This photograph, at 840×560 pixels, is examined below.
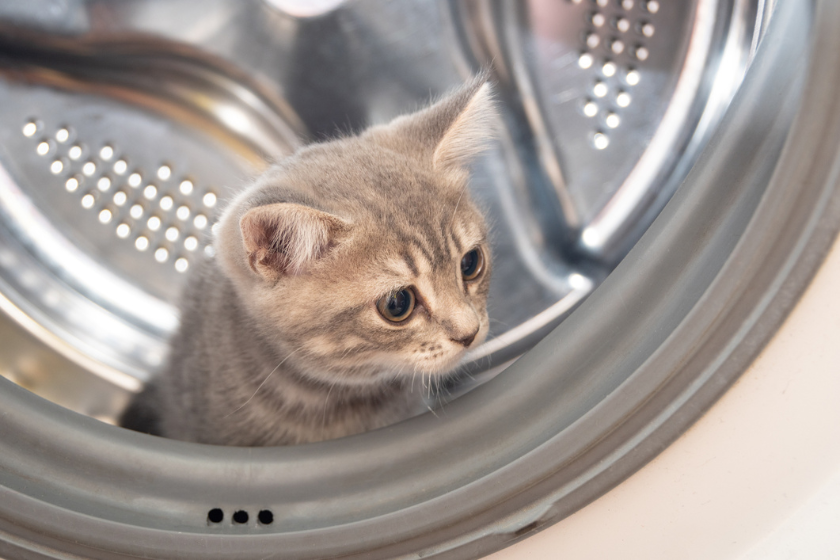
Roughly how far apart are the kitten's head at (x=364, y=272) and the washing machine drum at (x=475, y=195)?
0.12 meters

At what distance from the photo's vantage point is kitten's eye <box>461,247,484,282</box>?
963mm

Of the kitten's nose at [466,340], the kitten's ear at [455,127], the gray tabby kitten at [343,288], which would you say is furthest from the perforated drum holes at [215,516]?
the kitten's ear at [455,127]

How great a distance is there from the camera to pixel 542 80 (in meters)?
1.31

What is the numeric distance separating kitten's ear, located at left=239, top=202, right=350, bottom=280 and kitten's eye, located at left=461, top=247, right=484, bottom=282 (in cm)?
21

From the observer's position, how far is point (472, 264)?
0.98 metres

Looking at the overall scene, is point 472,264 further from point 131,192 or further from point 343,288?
point 131,192

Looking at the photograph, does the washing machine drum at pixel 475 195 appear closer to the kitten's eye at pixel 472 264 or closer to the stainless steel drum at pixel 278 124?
the stainless steel drum at pixel 278 124

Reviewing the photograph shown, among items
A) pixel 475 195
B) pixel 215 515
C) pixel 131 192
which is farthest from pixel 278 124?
pixel 215 515

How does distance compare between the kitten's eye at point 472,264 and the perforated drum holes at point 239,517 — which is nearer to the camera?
the perforated drum holes at point 239,517

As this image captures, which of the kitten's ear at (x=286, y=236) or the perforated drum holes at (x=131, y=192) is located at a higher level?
the perforated drum holes at (x=131, y=192)

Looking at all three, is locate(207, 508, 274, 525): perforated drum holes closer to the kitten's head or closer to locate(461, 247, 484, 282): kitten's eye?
the kitten's head

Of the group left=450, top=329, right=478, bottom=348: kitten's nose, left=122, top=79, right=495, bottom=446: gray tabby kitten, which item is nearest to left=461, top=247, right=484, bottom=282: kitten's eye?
left=122, top=79, right=495, bottom=446: gray tabby kitten

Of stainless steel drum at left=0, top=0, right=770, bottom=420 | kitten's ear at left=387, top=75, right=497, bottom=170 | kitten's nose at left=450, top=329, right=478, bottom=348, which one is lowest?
kitten's nose at left=450, top=329, right=478, bottom=348

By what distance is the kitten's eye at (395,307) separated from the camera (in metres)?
0.87
